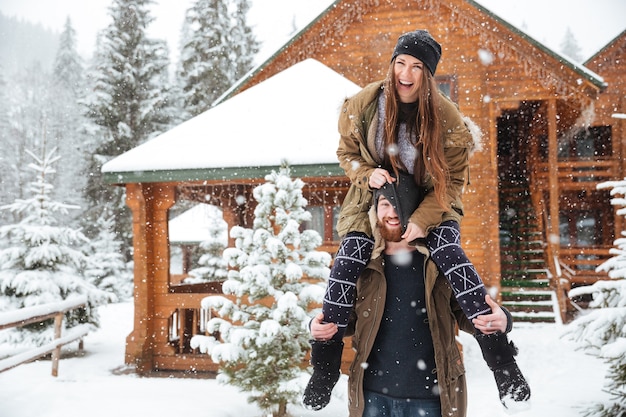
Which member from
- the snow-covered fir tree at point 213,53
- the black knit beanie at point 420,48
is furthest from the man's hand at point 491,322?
the snow-covered fir tree at point 213,53

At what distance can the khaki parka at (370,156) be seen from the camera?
2.27 metres

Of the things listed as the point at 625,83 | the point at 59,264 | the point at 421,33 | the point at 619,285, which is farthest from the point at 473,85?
the point at 421,33

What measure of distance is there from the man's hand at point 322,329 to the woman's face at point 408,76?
1.05 m

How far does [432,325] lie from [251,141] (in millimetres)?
6836

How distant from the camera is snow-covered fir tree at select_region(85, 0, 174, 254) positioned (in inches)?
993

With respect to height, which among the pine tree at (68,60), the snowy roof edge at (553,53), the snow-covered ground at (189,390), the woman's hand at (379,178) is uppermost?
the pine tree at (68,60)

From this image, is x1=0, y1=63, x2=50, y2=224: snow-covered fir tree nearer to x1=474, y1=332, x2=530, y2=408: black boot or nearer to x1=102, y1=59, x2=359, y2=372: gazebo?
x1=102, y1=59, x2=359, y2=372: gazebo

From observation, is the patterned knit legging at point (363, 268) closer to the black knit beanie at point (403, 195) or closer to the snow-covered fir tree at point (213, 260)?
the black knit beanie at point (403, 195)

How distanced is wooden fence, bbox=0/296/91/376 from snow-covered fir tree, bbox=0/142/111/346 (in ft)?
1.96

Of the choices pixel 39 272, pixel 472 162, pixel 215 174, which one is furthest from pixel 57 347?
pixel 472 162

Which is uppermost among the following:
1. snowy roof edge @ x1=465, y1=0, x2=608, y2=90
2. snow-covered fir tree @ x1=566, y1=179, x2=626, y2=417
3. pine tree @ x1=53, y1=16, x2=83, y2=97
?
pine tree @ x1=53, y1=16, x2=83, y2=97

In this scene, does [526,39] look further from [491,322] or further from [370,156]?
[491,322]

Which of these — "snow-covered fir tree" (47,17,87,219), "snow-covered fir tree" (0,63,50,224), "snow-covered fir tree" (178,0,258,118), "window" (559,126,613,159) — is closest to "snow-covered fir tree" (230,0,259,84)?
"snow-covered fir tree" (178,0,258,118)

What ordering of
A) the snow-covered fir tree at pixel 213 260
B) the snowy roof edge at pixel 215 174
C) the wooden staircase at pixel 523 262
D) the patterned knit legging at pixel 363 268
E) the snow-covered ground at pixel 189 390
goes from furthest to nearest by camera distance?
the snow-covered fir tree at pixel 213 260 < the wooden staircase at pixel 523 262 < the snowy roof edge at pixel 215 174 < the snow-covered ground at pixel 189 390 < the patterned knit legging at pixel 363 268
